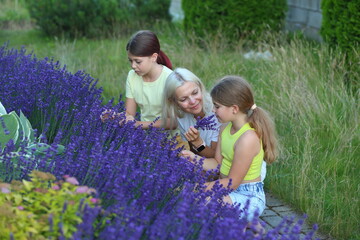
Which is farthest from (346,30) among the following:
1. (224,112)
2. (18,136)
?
(18,136)

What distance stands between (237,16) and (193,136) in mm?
5216

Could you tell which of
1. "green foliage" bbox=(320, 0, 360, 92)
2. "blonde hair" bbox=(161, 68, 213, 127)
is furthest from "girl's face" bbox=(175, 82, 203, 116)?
"green foliage" bbox=(320, 0, 360, 92)

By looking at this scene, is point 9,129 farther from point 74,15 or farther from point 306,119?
point 74,15

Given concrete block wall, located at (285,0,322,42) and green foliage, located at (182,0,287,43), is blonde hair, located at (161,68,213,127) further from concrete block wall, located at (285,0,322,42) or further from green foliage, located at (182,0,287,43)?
concrete block wall, located at (285,0,322,42)

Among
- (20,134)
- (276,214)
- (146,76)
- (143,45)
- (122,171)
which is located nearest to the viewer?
(122,171)

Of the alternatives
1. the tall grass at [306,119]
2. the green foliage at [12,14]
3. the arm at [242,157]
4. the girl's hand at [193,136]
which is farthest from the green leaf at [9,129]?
the green foliage at [12,14]

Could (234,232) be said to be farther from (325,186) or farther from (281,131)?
(281,131)

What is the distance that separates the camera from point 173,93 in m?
4.17

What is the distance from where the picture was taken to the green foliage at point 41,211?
7.30 ft

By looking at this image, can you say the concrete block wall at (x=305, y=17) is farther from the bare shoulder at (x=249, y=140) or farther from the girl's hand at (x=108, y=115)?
the bare shoulder at (x=249, y=140)

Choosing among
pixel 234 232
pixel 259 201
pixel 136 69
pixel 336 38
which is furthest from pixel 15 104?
pixel 336 38

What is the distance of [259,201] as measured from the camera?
3.67 m

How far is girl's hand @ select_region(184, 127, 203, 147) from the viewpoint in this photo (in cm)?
390

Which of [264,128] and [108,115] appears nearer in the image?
[264,128]
